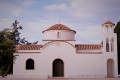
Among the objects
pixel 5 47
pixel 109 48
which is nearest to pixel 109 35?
pixel 109 48

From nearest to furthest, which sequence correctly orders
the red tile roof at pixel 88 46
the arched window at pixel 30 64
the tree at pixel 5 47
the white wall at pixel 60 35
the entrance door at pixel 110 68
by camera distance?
the tree at pixel 5 47, the arched window at pixel 30 64, the entrance door at pixel 110 68, the red tile roof at pixel 88 46, the white wall at pixel 60 35

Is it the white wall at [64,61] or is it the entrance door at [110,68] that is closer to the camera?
the white wall at [64,61]

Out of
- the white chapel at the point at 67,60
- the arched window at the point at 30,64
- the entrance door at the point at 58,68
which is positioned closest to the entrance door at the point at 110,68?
the white chapel at the point at 67,60

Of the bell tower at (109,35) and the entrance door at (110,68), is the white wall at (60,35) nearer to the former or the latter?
the bell tower at (109,35)

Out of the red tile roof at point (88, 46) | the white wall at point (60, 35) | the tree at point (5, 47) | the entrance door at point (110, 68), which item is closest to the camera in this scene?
the tree at point (5, 47)

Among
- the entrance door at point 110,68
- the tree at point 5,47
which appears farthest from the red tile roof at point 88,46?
the tree at point 5,47

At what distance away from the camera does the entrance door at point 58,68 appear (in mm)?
41031

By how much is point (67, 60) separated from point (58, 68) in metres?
2.34

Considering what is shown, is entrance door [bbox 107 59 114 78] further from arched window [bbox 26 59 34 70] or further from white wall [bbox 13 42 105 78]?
arched window [bbox 26 59 34 70]

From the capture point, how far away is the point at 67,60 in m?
39.8

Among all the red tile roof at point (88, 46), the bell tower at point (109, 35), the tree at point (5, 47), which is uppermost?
the bell tower at point (109, 35)

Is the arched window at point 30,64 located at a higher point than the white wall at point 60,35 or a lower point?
lower

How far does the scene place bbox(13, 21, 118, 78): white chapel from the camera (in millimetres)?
39375

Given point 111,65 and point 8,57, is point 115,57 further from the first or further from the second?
point 8,57
